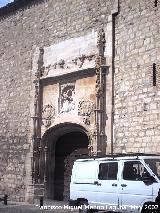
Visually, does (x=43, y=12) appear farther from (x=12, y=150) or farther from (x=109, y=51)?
Answer: (x=12, y=150)

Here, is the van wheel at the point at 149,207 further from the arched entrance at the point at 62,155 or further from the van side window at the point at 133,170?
the arched entrance at the point at 62,155

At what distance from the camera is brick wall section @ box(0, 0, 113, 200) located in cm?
1449

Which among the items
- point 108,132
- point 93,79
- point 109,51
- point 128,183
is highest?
point 109,51

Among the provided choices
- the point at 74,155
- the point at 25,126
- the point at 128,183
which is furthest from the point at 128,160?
the point at 25,126

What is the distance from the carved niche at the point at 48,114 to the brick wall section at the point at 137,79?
9.82 ft

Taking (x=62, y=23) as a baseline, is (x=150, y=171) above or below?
below

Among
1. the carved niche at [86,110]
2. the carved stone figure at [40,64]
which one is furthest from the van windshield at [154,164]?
the carved stone figure at [40,64]

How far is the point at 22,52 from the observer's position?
53.8 feet

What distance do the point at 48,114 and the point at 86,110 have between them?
6.06ft

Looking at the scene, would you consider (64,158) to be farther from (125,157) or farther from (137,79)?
(125,157)

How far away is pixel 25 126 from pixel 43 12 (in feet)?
15.3

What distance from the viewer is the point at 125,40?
12.6m

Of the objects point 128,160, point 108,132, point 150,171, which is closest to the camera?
point 150,171

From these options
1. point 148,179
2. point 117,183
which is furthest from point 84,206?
point 148,179
